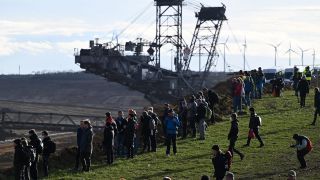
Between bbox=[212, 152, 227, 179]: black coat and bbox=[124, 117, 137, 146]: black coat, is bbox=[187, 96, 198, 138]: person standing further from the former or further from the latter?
bbox=[212, 152, 227, 179]: black coat

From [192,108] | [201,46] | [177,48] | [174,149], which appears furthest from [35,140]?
[201,46]

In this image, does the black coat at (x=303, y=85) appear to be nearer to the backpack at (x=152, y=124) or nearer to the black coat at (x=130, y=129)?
the backpack at (x=152, y=124)

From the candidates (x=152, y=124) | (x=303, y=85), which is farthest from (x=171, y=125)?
(x=303, y=85)

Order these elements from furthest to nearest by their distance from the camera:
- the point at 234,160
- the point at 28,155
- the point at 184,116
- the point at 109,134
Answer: the point at 184,116
the point at 234,160
the point at 109,134
the point at 28,155

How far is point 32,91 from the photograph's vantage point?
18038 centimetres

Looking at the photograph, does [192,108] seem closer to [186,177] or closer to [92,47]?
[186,177]

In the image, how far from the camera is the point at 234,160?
88.4 feet

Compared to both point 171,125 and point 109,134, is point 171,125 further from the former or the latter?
point 109,134

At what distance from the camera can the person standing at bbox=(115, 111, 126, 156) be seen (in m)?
28.3

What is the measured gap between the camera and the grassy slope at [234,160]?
24.7 meters

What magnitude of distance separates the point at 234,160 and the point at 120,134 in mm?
4959

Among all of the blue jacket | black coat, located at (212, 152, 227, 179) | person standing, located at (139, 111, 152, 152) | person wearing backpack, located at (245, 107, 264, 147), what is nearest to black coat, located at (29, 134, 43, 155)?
person standing, located at (139, 111, 152, 152)

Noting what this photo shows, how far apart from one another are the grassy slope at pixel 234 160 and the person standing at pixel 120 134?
1024 mm

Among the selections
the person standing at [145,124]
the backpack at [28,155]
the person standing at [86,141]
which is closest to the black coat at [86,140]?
the person standing at [86,141]
